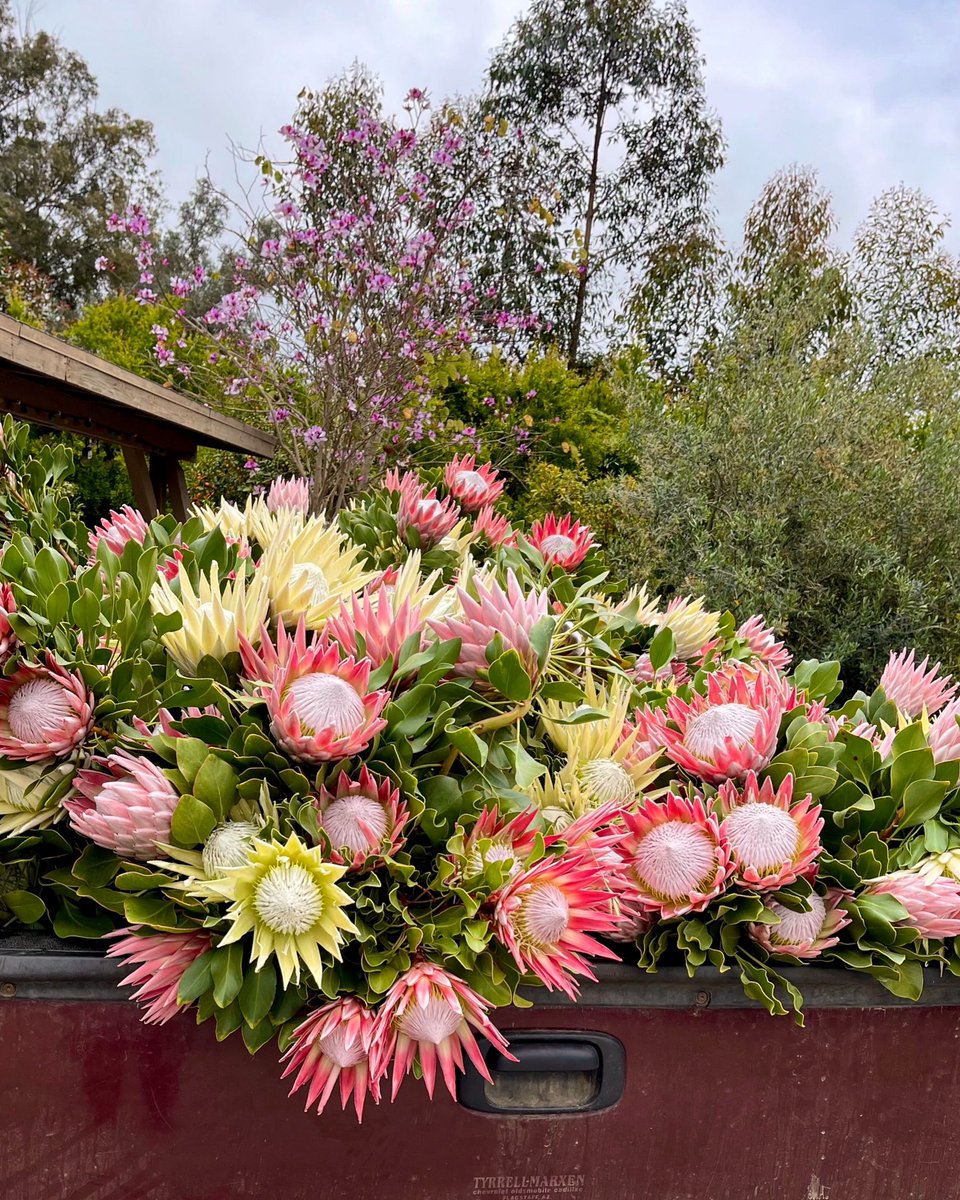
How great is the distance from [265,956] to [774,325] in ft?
19.4

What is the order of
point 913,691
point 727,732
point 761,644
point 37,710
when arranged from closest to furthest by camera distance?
point 37,710 < point 727,732 < point 913,691 < point 761,644

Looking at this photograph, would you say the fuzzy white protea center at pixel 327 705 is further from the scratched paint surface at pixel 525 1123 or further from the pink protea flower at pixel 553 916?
the scratched paint surface at pixel 525 1123

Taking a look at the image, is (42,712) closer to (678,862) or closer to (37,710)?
(37,710)

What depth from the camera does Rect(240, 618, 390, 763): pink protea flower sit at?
2.91 ft

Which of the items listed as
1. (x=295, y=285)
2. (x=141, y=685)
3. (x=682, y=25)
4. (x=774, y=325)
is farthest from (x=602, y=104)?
(x=141, y=685)

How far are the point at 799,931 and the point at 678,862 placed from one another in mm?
155

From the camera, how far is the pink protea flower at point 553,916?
875 mm

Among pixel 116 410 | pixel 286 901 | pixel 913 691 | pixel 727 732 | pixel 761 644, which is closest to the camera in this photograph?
pixel 286 901

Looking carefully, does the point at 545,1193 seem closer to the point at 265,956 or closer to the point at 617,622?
the point at 265,956

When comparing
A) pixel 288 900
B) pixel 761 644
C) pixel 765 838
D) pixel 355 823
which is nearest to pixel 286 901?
pixel 288 900

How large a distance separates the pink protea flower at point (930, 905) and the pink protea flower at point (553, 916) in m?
0.36

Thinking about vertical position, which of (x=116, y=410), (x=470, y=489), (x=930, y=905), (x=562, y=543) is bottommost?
(x=930, y=905)

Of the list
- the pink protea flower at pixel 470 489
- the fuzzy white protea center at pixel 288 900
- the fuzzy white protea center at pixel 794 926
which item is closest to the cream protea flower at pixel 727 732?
the fuzzy white protea center at pixel 794 926

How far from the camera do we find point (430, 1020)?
2.76 ft
